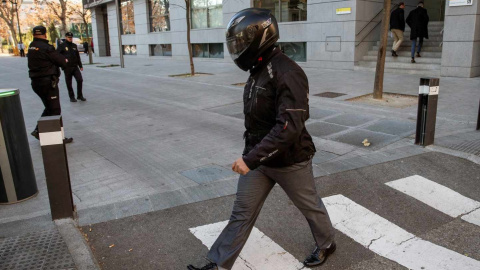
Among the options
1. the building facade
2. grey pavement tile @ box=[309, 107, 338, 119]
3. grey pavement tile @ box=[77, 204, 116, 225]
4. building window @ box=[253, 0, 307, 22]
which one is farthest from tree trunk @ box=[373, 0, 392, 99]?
building window @ box=[253, 0, 307, 22]

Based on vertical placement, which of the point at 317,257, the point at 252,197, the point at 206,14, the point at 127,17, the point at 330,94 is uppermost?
Result: the point at 127,17

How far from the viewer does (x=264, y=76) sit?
2.58 meters

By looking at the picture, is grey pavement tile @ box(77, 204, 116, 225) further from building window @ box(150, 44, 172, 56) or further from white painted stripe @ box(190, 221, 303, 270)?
building window @ box(150, 44, 172, 56)

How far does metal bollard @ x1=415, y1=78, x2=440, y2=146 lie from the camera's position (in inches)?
235

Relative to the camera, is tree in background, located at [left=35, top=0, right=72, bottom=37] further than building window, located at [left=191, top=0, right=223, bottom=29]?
Yes

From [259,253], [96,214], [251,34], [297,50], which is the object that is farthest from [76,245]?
[297,50]

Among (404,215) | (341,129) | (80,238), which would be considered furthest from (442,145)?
(80,238)

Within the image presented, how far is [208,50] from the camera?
24.8m

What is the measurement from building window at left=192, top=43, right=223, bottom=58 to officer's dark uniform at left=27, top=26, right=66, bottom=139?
17.2 meters

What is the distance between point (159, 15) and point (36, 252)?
27.7m

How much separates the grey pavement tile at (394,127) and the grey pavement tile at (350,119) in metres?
0.29

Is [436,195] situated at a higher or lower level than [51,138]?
lower

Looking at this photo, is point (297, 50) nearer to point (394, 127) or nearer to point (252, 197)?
point (394, 127)

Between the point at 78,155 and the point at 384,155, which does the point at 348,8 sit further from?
the point at 78,155
